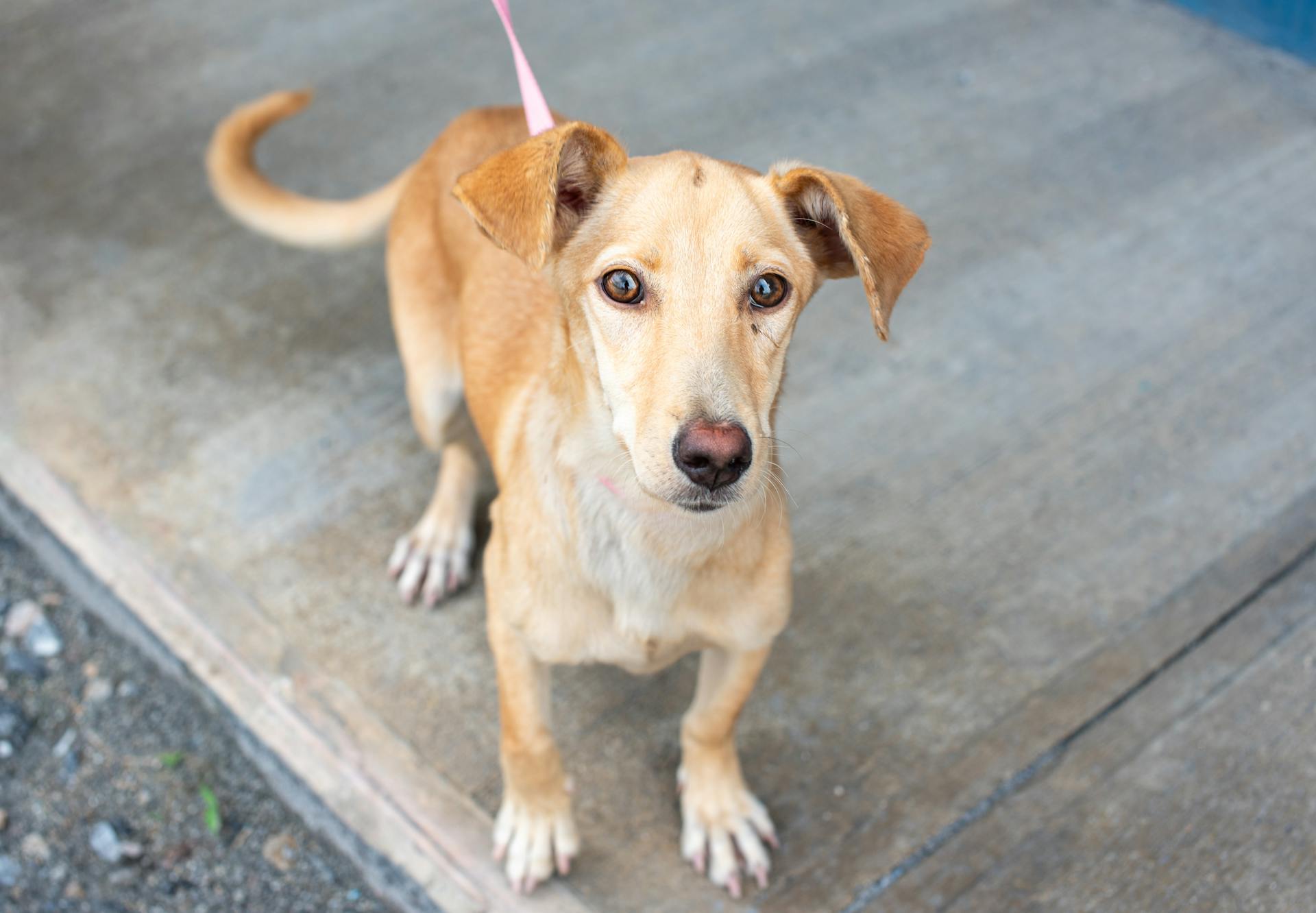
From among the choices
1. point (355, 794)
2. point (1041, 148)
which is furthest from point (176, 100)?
point (1041, 148)

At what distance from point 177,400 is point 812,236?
2.30m

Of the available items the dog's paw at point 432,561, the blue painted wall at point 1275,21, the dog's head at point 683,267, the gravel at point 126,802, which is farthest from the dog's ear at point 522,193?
the blue painted wall at point 1275,21

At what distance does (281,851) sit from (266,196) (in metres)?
1.72

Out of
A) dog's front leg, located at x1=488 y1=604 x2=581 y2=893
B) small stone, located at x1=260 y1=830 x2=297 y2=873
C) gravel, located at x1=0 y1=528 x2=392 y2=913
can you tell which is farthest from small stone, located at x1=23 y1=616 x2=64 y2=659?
→ dog's front leg, located at x1=488 y1=604 x2=581 y2=893

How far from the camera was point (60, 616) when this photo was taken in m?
3.07

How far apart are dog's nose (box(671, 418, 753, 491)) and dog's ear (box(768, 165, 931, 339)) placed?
12.4 inches

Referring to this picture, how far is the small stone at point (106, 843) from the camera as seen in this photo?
2.56 meters

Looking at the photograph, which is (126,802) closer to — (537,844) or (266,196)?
(537,844)

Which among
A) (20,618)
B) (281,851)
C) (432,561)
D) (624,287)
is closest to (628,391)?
(624,287)

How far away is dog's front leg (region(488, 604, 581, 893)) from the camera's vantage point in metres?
2.24

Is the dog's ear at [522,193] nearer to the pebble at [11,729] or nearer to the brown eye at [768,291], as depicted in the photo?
the brown eye at [768,291]

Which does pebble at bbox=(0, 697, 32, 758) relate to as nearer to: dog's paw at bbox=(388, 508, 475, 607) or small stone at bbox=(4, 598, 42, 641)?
small stone at bbox=(4, 598, 42, 641)

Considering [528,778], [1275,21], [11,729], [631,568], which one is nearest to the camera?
[631,568]

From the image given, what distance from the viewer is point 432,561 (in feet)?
9.65
